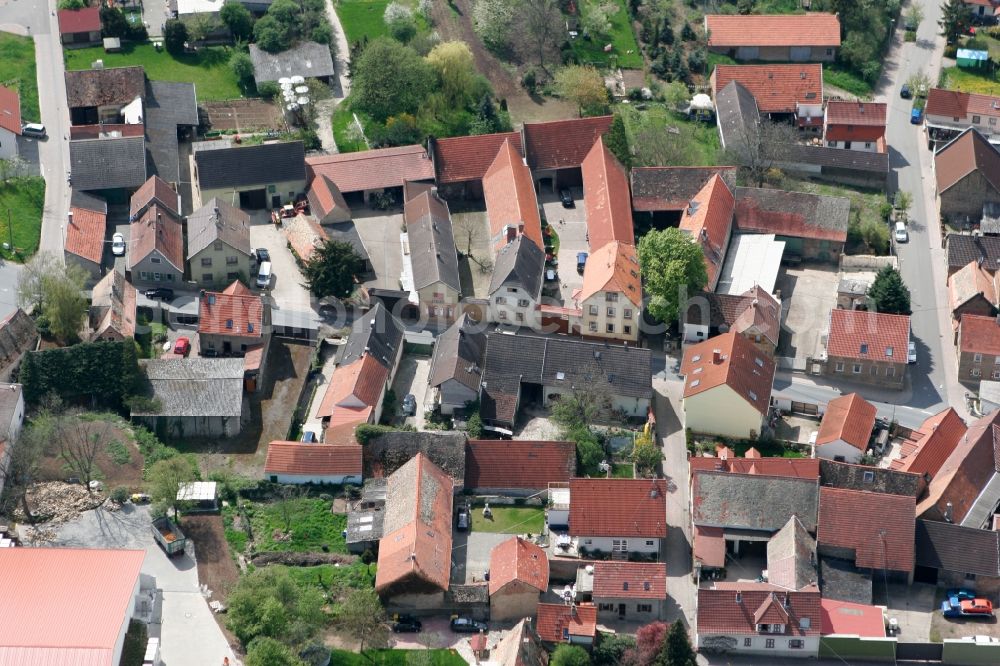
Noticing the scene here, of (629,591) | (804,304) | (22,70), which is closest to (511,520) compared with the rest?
(629,591)

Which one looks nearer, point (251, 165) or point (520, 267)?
point (520, 267)

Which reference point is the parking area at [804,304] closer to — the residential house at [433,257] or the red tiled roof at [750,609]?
the residential house at [433,257]

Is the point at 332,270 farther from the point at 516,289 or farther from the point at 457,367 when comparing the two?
the point at 457,367

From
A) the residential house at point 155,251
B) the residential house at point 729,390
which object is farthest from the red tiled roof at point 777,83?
the residential house at point 155,251

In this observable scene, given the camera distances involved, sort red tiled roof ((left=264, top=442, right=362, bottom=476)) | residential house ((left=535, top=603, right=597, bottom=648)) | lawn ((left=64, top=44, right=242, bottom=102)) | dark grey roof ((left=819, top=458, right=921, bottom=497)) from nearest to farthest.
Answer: residential house ((left=535, top=603, right=597, bottom=648)) < dark grey roof ((left=819, top=458, right=921, bottom=497)) < red tiled roof ((left=264, top=442, right=362, bottom=476)) < lawn ((left=64, top=44, right=242, bottom=102))

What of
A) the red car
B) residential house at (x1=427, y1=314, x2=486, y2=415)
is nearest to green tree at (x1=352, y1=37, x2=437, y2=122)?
residential house at (x1=427, y1=314, x2=486, y2=415)

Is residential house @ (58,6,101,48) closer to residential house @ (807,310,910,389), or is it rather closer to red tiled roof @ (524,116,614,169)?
red tiled roof @ (524,116,614,169)

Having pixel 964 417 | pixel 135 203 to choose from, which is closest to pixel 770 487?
pixel 964 417
